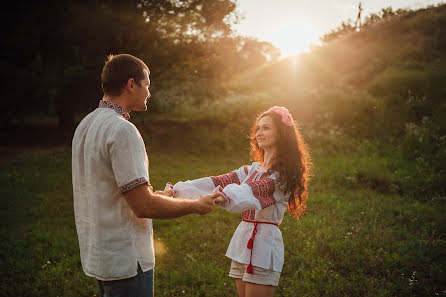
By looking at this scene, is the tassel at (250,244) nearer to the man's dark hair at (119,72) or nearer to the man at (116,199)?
the man at (116,199)

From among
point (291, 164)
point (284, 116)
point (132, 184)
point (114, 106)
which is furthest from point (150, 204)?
point (284, 116)

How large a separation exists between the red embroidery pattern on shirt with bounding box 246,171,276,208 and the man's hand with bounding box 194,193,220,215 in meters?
0.33

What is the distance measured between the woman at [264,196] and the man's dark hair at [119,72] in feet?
3.69

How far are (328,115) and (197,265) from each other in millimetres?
10872

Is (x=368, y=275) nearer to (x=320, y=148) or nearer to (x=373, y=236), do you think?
(x=373, y=236)

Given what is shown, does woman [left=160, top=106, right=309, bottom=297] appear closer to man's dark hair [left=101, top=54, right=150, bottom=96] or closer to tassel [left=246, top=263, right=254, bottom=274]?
tassel [left=246, top=263, right=254, bottom=274]

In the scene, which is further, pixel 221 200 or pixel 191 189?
pixel 191 189

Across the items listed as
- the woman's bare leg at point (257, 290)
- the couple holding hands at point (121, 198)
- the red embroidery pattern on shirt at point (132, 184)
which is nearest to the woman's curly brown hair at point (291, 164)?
the couple holding hands at point (121, 198)

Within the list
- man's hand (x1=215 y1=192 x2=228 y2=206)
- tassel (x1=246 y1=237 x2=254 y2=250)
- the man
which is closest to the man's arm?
the man

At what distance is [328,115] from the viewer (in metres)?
14.2

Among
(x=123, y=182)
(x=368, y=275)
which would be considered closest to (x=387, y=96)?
(x=368, y=275)

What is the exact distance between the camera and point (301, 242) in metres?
5.70

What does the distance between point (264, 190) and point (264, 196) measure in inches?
2.1

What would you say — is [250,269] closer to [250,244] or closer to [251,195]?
[250,244]
